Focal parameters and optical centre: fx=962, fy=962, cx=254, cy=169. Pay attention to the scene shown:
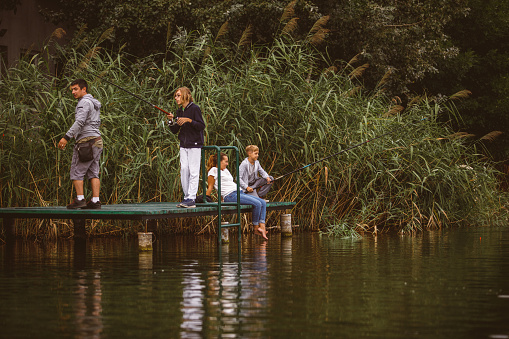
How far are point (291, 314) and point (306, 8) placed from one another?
15.0m

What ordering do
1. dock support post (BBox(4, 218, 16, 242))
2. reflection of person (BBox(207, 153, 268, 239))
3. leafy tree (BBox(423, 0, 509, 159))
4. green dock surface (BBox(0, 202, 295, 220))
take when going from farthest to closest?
leafy tree (BBox(423, 0, 509, 159)), dock support post (BBox(4, 218, 16, 242)), reflection of person (BBox(207, 153, 268, 239)), green dock surface (BBox(0, 202, 295, 220))

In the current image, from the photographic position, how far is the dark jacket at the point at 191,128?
13.3m

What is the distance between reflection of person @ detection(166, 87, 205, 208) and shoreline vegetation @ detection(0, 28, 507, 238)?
182 centimetres

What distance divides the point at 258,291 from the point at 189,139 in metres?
5.45

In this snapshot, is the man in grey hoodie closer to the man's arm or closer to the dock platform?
the man's arm

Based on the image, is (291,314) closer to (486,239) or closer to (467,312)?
(467,312)

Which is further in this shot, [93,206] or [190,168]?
[190,168]

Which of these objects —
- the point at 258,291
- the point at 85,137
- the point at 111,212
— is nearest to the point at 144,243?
the point at 111,212

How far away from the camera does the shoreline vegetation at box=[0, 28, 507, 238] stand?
1508 cm

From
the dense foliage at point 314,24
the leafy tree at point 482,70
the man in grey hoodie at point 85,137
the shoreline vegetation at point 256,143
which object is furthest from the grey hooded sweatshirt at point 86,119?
the leafy tree at point 482,70

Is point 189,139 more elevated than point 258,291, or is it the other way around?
point 189,139

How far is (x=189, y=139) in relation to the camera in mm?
13336

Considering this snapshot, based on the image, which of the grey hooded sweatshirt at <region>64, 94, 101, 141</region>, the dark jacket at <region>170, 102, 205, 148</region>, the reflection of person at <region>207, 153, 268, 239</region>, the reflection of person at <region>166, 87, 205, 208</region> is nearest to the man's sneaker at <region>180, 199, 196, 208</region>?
the reflection of person at <region>166, 87, 205, 208</region>

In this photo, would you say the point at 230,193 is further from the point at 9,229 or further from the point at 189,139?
the point at 9,229
